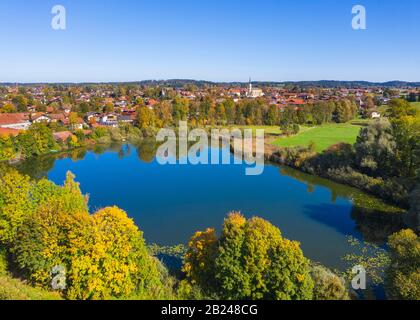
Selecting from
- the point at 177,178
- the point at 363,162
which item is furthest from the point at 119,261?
the point at 363,162

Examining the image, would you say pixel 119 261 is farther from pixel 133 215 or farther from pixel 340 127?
pixel 340 127

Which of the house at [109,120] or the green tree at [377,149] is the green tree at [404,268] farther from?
the house at [109,120]

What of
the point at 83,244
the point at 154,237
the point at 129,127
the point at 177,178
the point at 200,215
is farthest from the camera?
the point at 129,127

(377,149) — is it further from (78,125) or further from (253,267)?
(78,125)

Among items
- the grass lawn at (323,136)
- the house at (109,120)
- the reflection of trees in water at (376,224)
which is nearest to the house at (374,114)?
the grass lawn at (323,136)

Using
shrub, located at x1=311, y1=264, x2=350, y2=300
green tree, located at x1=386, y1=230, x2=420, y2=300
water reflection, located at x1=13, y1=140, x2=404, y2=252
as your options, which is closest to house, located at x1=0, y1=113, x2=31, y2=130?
water reflection, located at x1=13, y1=140, x2=404, y2=252

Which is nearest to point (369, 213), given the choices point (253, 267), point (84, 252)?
point (253, 267)
